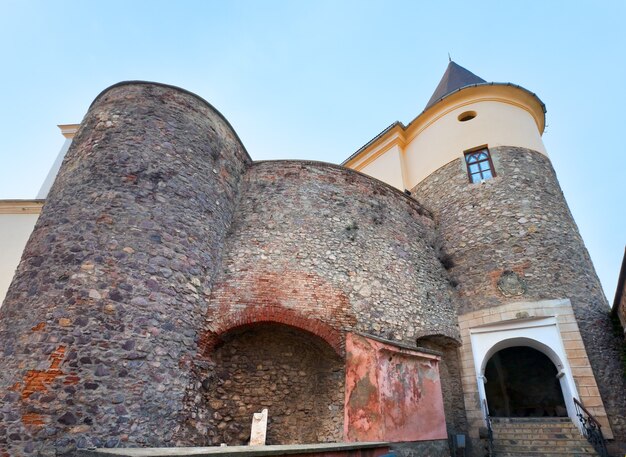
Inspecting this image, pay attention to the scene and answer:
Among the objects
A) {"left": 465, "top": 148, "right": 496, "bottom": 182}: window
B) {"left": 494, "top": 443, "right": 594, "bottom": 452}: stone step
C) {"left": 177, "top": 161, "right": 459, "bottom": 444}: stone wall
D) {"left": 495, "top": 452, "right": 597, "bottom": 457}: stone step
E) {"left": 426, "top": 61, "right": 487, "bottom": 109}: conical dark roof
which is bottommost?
{"left": 495, "top": 452, "right": 597, "bottom": 457}: stone step

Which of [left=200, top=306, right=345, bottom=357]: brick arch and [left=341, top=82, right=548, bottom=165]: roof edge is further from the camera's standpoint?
[left=341, top=82, right=548, bottom=165]: roof edge

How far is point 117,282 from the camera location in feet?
16.1

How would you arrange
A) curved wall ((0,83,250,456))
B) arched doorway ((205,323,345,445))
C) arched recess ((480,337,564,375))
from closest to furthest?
curved wall ((0,83,250,456)) < arched doorway ((205,323,345,445)) < arched recess ((480,337,564,375))

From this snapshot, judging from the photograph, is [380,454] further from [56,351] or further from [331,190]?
[331,190]

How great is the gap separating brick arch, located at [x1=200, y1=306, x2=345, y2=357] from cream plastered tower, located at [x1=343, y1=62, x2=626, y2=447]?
3.86m

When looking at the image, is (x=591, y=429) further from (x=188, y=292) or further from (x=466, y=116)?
(x=466, y=116)

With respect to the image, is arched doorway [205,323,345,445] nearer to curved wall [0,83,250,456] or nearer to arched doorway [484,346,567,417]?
curved wall [0,83,250,456]

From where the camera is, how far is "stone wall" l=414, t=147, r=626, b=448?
7191mm

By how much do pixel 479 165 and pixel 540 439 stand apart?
6.84 m

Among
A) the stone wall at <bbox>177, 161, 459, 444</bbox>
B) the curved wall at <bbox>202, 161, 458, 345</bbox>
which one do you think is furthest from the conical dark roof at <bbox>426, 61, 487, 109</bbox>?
the curved wall at <bbox>202, 161, 458, 345</bbox>

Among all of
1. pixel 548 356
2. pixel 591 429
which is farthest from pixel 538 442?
pixel 548 356

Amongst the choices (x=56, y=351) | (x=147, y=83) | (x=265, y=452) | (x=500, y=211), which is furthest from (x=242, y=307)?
(x=500, y=211)

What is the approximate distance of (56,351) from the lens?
14.1 feet

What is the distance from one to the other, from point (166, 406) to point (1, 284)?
747cm
